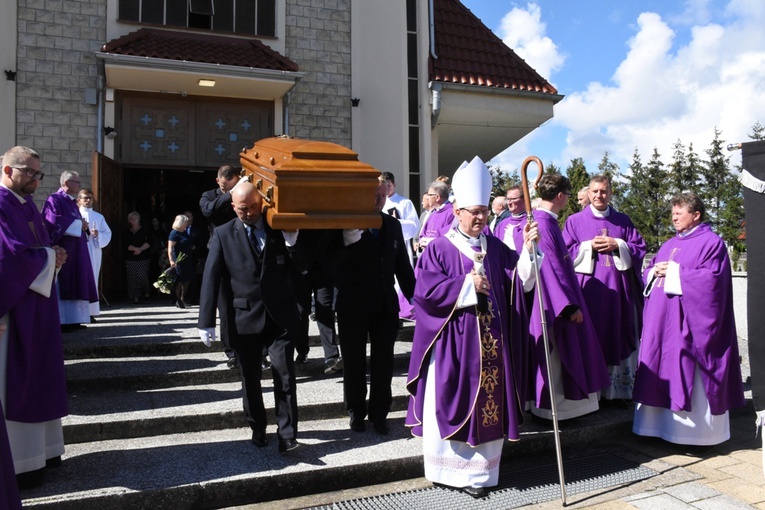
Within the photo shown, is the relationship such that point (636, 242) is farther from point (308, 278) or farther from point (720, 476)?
point (308, 278)

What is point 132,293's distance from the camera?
1052 cm

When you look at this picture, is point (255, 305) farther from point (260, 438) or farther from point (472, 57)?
point (472, 57)

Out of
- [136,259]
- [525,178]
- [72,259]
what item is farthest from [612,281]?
[136,259]

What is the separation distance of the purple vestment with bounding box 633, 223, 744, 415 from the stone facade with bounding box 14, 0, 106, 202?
888 cm

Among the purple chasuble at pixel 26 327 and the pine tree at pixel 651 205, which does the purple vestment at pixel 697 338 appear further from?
the pine tree at pixel 651 205

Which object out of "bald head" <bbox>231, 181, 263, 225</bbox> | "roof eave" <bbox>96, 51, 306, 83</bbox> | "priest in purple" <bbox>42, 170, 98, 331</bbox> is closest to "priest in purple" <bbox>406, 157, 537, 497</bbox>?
"bald head" <bbox>231, 181, 263, 225</bbox>

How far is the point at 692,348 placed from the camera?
16.4ft

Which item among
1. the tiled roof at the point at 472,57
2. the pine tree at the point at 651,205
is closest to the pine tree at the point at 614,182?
the pine tree at the point at 651,205

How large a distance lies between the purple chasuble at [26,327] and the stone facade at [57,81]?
6576 mm

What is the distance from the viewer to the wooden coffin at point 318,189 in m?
3.78

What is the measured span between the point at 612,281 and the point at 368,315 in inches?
95.2

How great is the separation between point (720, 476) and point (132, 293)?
8911 mm

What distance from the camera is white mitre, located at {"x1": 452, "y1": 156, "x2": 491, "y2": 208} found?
4.34 m

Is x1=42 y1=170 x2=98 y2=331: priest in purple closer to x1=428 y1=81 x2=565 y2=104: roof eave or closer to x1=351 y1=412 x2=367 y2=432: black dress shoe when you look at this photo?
x1=351 y1=412 x2=367 y2=432: black dress shoe
